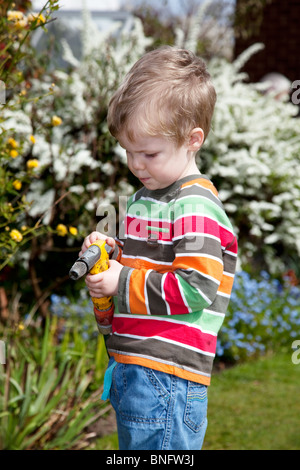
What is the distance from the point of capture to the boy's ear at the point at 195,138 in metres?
1.56

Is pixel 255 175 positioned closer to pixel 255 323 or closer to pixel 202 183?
pixel 255 323

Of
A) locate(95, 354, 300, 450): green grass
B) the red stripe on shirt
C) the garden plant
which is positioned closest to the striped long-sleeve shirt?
the red stripe on shirt

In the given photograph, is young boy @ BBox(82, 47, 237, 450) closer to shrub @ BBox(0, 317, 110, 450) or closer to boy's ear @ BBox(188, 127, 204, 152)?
boy's ear @ BBox(188, 127, 204, 152)

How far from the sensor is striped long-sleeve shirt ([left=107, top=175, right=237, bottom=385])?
1.49 meters

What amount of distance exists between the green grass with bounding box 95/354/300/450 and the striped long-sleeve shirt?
140cm

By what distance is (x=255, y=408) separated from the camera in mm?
3557

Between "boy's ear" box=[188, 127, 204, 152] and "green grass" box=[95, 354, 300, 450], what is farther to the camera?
"green grass" box=[95, 354, 300, 450]

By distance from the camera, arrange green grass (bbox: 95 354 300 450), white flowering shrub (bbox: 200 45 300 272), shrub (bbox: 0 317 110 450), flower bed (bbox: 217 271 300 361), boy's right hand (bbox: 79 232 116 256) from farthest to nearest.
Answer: white flowering shrub (bbox: 200 45 300 272) < flower bed (bbox: 217 271 300 361) < green grass (bbox: 95 354 300 450) < shrub (bbox: 0 317 110 450) < boy's right hand (bbox: 79 232 116 256)

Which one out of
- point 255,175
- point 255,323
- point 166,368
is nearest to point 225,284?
point 166,368

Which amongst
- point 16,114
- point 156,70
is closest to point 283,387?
point 16,114

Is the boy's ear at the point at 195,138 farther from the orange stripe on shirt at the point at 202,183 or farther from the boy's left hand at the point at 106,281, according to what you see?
the boy's left hand at the point at 106,281

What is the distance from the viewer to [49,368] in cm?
285

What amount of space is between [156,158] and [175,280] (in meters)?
0.34

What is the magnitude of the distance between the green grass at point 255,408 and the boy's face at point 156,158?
171 cm
